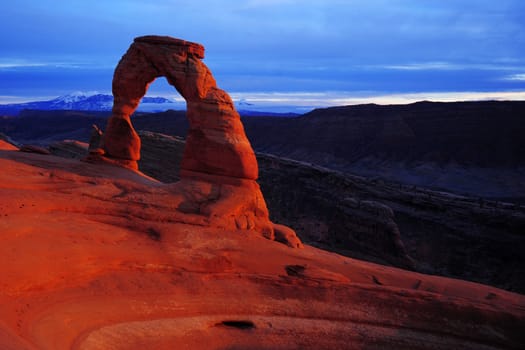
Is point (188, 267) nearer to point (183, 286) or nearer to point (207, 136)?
point (183, 286)

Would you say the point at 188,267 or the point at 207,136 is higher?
the point at 207,136

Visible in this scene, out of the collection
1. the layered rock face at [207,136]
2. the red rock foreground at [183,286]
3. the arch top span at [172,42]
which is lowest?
the red rock foreground at [183,286]

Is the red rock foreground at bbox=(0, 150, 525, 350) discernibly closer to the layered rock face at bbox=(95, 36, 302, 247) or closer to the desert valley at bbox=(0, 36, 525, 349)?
the desert valley at bbox=(0, 36, 525, 349)

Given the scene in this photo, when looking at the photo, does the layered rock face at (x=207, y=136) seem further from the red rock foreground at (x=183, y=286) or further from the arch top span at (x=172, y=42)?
the red rock foreground at (x=183, y=286)

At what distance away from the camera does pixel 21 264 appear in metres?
8.11

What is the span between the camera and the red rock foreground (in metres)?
8.38

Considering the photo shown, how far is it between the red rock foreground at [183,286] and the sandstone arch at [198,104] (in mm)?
1559

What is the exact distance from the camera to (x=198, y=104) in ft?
43.7

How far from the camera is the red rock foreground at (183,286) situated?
27.5ft

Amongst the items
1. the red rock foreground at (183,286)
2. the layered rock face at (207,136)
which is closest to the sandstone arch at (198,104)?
the layered rock face at (207,136)

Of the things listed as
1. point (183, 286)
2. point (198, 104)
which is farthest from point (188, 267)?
point (198, 104)

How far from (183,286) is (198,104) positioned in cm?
524

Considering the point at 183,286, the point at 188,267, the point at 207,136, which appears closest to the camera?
the point at 183,286

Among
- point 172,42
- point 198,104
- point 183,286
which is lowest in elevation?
point 183,286
